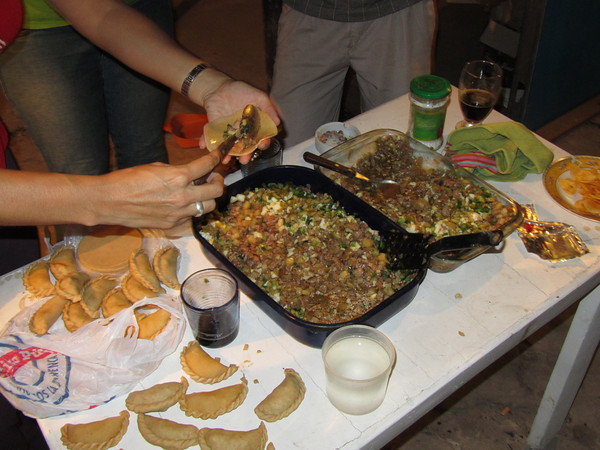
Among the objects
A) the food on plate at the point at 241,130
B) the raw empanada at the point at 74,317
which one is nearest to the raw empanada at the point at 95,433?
the raw empanada at the point at 74,317

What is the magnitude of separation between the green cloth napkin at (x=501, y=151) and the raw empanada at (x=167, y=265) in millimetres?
1018

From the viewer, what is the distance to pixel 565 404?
76.5 inches

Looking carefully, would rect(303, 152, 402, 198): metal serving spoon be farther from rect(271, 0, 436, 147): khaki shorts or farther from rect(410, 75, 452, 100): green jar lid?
rect(271, 0, 436, 147): khaki shorts

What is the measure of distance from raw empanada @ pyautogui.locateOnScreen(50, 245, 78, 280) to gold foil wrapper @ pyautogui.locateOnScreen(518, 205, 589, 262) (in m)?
1.33

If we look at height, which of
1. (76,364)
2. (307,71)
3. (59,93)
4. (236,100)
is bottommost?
(307,71)

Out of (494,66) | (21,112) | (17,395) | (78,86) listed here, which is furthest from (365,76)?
(17,395)

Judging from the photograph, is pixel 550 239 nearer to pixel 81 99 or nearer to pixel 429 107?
pixel 429 107

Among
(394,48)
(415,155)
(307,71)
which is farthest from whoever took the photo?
(307,71)

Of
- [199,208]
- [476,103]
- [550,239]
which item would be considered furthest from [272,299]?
[476,103]

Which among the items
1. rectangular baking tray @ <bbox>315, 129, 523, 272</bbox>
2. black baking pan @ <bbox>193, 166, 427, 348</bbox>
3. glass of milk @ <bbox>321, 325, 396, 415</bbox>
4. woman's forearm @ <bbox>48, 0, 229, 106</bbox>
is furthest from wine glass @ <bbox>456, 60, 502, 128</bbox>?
glass of milk @ <bbox>321, 325, 396, 415</bbox>

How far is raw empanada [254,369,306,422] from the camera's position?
117cm

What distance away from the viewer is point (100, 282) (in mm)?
1434

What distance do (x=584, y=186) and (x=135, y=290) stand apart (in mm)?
1442

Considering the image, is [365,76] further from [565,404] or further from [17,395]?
[17,395]
